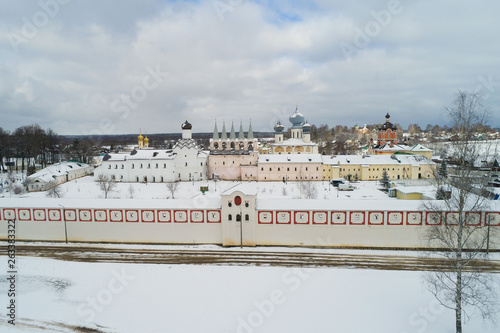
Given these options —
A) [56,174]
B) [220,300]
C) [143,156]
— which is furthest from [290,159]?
[220,300]

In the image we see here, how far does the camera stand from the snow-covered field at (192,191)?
117 ft

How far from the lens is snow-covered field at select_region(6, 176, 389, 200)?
35.6m

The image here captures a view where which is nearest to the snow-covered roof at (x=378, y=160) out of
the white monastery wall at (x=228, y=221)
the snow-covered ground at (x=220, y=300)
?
the white monastery wall at (x=228, y=221)

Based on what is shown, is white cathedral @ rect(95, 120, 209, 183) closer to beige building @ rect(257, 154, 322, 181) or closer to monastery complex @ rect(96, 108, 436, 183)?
monastery complex @ rect(96, 108, 436, 183)

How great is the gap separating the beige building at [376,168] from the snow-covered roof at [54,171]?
37.0 meters

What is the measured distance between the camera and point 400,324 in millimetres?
12258

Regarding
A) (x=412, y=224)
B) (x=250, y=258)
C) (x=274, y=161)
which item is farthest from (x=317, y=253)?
(x=274, y=161)

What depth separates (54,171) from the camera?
44250 mm

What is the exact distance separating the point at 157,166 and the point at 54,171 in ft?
44.6

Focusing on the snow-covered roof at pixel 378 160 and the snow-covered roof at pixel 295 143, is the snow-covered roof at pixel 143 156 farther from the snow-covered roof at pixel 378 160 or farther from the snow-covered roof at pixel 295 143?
the snow-covered roof at pixel 378 160

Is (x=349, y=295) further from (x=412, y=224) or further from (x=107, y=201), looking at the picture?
(x=107, y=201)

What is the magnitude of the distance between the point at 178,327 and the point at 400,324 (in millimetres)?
8411

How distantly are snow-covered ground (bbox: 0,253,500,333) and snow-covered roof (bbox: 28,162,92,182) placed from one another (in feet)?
90.5

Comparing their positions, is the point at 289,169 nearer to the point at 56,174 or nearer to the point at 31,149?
the point at 56,174
